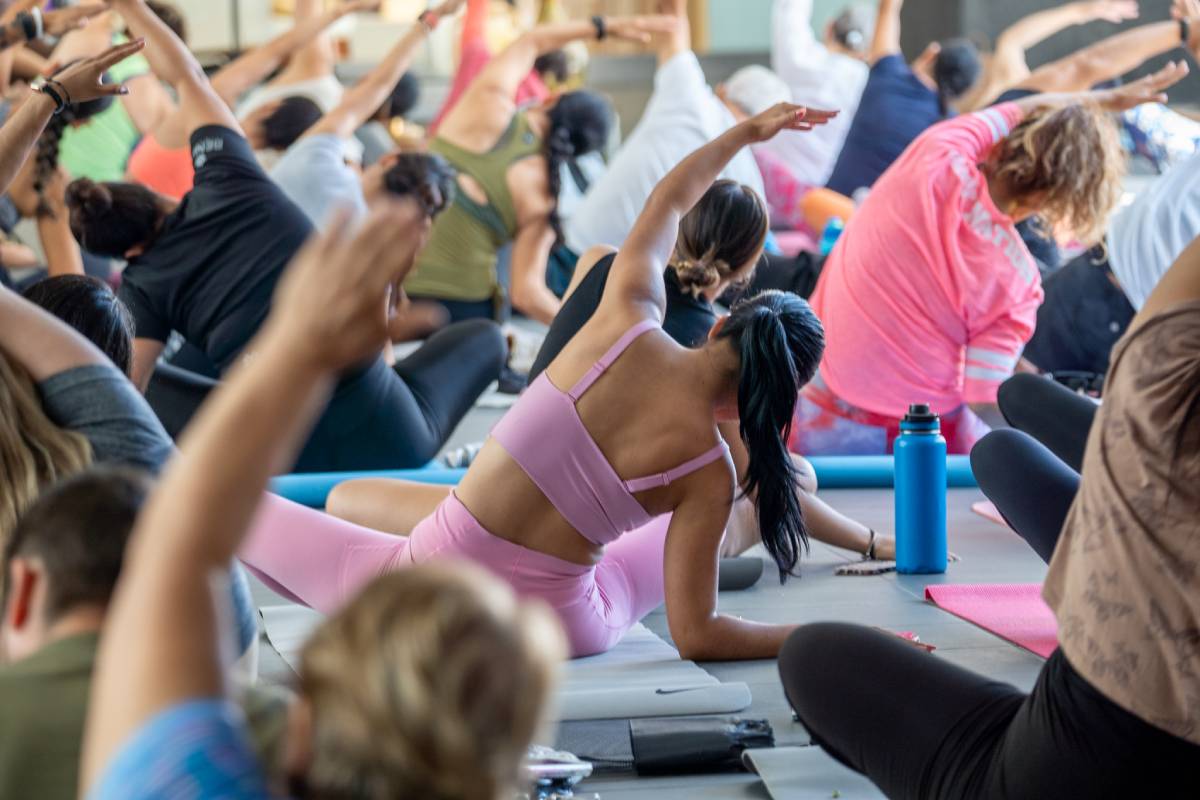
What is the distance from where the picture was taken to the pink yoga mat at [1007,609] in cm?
263

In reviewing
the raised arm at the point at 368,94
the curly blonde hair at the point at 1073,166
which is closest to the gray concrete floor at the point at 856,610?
the curly blonde hair at the point at 1073,166

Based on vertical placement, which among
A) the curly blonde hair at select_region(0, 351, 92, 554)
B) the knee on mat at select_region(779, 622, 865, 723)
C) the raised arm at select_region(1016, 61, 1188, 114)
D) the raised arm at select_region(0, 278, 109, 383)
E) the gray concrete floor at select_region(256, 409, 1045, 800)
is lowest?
the gray concrete floor at select_region(256, 409, 1045, 800)

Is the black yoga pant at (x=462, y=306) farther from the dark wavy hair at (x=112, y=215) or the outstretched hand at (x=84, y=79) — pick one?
the outstretched hand at (x=84, y=79)

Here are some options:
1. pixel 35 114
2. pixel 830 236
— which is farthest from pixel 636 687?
pixel 830 236

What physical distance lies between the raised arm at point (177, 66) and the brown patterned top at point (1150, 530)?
7.59 ft

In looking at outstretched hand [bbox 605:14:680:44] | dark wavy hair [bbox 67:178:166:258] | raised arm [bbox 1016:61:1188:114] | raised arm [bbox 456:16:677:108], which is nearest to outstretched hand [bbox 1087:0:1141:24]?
raised arm [bbox 456:16:677:108]

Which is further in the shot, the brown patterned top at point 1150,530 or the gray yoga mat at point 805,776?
the gray yoga mat at point 805,776

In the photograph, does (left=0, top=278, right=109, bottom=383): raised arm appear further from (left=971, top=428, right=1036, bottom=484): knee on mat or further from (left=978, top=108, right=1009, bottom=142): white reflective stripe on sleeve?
(left=978, top=108, right=1009, bottom=142): white reflective stripe on sleeve

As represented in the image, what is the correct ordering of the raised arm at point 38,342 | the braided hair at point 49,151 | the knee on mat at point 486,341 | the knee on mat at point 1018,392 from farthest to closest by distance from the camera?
the braided hair at point 49,151 < the knee on mat at point 486,341 < the knee on mat at point 1018,392 < the raised arm at point 38,342

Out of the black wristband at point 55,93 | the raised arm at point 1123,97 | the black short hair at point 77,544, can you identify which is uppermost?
the black short hair at point 77,544

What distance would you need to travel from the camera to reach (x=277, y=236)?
3.85 meters

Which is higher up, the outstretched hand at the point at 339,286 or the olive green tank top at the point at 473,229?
the outstretched hand at the point at 339,286

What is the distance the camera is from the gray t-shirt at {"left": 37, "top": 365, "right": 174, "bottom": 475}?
1.62 m

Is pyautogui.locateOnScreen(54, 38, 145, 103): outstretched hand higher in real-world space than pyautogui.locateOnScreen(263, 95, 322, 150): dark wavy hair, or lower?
higher
